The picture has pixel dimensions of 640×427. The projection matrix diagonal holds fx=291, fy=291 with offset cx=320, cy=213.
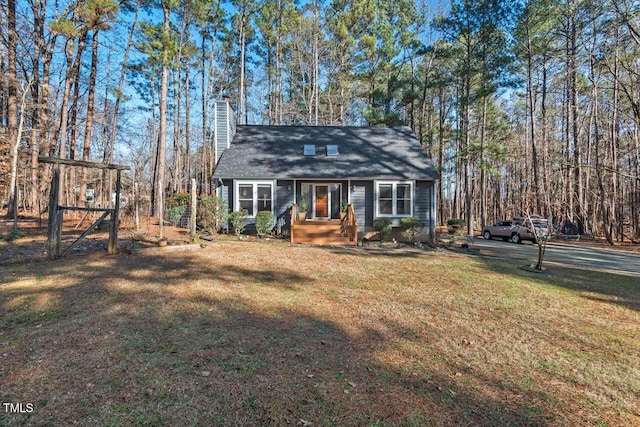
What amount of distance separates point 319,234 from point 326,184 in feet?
8.85

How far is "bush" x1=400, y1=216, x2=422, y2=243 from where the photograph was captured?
39.0ft

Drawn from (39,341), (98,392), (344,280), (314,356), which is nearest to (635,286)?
(344,280)

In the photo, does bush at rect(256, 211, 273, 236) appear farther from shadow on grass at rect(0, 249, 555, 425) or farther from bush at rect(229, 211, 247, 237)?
shadow on grass at rect(0, 249, 555, 425)

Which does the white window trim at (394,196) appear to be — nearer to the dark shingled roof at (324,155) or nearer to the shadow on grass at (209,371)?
the dark shingled roof at (324,155)

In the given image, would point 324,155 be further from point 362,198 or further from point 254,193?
point 254,193

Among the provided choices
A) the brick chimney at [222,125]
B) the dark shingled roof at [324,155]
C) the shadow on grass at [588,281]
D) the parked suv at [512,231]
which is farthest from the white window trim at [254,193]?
the parked suv at [512,231]

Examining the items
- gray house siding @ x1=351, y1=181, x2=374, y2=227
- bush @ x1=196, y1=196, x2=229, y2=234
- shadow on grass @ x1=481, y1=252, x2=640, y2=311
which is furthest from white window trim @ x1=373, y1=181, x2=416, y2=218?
bush @ x1=196, y1=196, x2=229, y2=234

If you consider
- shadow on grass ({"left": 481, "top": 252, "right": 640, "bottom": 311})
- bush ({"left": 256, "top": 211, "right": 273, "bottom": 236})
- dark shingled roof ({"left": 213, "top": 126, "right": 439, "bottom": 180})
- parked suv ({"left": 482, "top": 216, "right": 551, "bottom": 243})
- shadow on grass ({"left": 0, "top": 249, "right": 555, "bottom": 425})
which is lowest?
shadow on grass ({"left": 481, "top": 252, "right": 640, "bottom": 311})

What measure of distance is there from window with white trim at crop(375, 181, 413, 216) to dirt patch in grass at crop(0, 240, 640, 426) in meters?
6.67

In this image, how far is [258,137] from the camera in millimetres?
14859

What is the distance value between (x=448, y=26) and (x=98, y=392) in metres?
23.8

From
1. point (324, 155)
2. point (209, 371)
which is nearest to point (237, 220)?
point (324, 155)

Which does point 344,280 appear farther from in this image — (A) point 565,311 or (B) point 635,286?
(B) point 635,286

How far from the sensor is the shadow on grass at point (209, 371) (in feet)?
7.32
